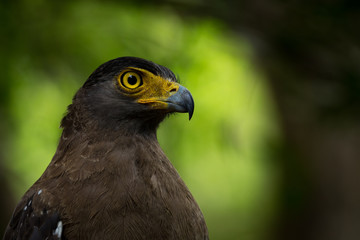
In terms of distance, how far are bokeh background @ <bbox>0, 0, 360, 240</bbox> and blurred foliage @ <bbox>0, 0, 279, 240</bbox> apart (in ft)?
0.05

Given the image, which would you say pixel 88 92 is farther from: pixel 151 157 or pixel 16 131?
pixel 16 131

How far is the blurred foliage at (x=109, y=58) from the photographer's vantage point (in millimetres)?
6496

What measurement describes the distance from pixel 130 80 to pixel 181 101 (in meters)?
0.42

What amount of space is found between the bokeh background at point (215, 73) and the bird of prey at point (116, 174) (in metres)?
2.35

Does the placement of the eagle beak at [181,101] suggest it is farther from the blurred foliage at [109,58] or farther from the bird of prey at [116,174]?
the blurred foliage at [109,58]

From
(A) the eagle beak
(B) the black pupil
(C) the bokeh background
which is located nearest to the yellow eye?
(B) the black pupil

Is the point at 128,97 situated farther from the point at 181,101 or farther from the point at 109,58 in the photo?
the point at 109,58

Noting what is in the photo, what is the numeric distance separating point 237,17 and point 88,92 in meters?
2.88

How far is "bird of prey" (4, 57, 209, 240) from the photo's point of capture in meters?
3.25

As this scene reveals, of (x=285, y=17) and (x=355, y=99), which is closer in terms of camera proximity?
(x=355, y=99)

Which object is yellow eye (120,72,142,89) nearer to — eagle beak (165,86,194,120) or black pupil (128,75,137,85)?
black pupil (128,75,137,85)

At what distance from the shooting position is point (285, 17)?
5.93 meters

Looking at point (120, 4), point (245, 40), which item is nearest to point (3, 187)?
point (120, 4)

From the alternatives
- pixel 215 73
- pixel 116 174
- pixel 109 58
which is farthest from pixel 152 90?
pixel 215 73
